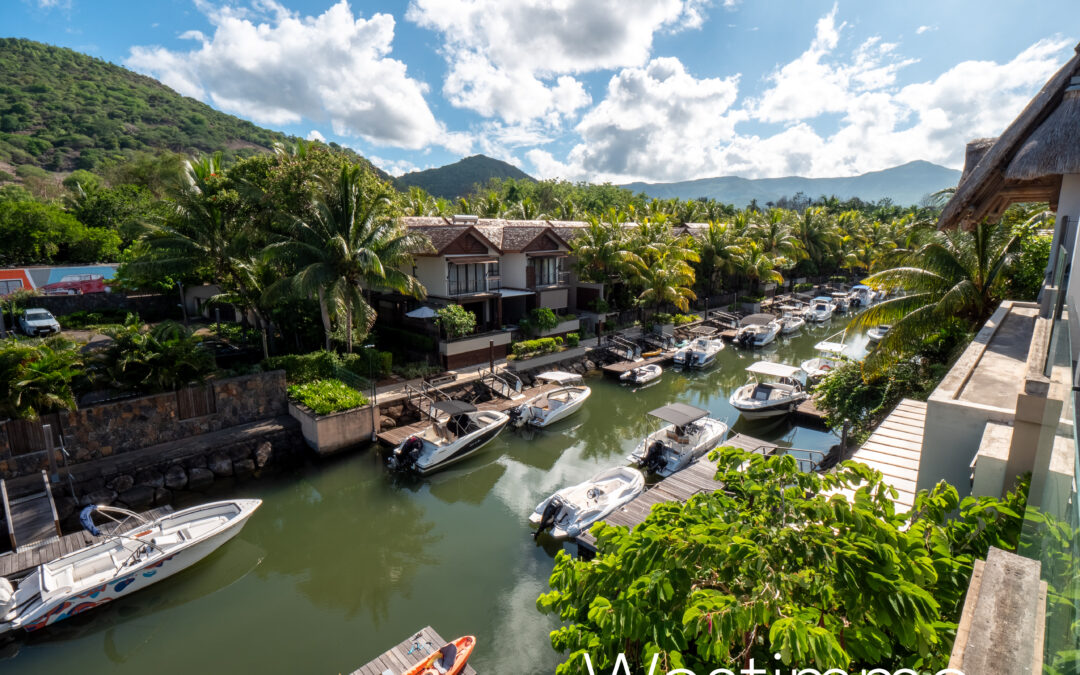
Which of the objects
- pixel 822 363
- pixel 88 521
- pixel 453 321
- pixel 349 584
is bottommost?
pixel 349 584

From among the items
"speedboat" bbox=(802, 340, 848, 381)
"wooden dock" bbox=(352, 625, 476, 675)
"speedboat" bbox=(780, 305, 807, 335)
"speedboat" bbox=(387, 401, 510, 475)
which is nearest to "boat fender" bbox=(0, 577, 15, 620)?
"wooden dock" bbox=(352, 625, 476, 675)

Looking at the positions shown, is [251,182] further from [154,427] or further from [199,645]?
[199,645]

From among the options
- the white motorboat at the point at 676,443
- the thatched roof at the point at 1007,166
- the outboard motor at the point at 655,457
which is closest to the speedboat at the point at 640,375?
the white motorboat at the point at 676,443

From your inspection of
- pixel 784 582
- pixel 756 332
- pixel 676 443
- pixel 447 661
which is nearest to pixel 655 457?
pixel 676 443

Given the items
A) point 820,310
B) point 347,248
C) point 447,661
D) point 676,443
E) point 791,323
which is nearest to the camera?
point 447,661

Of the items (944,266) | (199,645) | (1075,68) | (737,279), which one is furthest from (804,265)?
(199,645)

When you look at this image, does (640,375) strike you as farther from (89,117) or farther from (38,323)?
(89,117)

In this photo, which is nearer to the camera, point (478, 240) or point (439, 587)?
point (439, 587)
